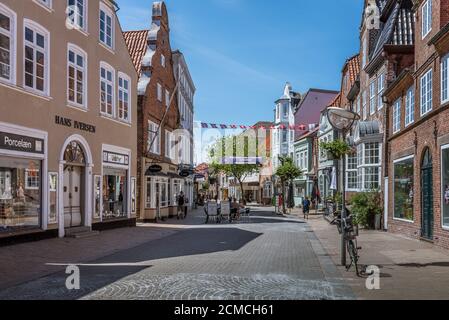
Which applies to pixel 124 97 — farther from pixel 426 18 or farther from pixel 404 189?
pixel 426 18

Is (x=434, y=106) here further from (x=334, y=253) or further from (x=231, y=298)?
(x=231, y=298)

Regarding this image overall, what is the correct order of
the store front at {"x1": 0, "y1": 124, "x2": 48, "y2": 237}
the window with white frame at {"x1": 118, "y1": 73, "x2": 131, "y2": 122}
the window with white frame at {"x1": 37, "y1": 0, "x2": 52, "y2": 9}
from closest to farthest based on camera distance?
the store front at {"x1": 0, "y1": 124, "x2": 48, "y2": 237} → the window with white frame at {"x1": 37, "y1": 0, "x2": 52, "y2": 9} → the window with white frame at {"x1": 118, "y1": 73, "x2": 131, "y2": 122}

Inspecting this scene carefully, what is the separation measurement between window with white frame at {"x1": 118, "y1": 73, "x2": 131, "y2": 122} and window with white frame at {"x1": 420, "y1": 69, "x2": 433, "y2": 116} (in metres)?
13.2

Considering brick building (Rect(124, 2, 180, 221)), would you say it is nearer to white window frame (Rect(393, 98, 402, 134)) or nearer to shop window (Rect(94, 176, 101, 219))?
shop window (Rect(94, 176, 101, 219))

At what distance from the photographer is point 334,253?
14.5 m

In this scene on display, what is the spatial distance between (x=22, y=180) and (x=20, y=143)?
3.74 feet

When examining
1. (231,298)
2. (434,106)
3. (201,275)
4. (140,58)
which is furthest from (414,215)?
(140,58)

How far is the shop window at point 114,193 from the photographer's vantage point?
22938mm

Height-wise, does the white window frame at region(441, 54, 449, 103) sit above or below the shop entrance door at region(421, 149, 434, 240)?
above

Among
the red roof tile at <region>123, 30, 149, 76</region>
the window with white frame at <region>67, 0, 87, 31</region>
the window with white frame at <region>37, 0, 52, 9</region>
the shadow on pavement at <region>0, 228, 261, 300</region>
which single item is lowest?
the shadow on pavement at <region>0, 228, 261, 300</region>

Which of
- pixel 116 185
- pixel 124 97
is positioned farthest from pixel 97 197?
pixel 124 97

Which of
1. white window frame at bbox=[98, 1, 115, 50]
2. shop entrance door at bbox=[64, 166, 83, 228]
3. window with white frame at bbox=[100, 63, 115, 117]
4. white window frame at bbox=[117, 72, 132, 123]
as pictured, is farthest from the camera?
white window frame at bbox=[117, 72, 132, 123]

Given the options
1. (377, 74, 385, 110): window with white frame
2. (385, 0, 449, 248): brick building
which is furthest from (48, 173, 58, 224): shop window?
(377, 74, 385, 110): window with white frame

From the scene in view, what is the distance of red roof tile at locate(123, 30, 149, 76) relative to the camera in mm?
30794
